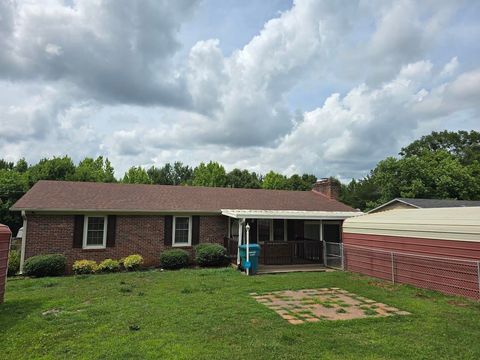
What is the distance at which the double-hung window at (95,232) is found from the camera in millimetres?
13586

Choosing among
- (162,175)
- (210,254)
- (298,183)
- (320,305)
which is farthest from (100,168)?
(320,305)

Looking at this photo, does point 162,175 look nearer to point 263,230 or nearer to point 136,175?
point 136,175

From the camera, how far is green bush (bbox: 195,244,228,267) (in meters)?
14.0

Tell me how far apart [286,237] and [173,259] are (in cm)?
610

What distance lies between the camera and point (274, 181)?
50.0 metres

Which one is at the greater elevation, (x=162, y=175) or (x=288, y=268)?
(x=162, y=175)

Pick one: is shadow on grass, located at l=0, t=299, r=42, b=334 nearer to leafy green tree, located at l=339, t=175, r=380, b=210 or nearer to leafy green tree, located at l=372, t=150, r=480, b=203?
leafy green tree, located at l=372, t=150, r=480, b=203

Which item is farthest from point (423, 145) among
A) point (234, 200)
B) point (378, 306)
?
point (378, 306)

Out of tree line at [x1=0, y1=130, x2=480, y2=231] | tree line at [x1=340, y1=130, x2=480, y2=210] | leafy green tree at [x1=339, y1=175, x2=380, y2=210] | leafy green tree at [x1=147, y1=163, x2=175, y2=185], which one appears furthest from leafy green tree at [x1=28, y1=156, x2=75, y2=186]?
leafy green tree at [x1=339, y1=175, x2=380, y2=210]

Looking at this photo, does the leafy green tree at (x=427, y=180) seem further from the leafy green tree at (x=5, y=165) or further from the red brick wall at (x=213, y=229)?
the leafy green tree at (x=5, y=165)

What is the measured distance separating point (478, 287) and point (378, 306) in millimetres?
2795

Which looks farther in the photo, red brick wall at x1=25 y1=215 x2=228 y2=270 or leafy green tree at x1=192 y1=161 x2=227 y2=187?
leafy green tree at x1=192 y1=161 x2=227 y2=187

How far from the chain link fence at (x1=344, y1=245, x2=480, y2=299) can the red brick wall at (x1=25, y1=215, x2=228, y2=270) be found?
257 inches

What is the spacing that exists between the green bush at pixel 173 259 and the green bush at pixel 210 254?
0.59 metres
